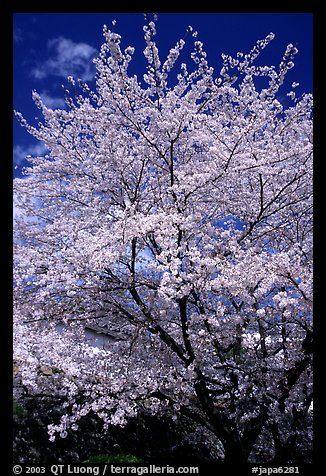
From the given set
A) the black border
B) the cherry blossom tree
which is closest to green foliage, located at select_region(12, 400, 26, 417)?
the cherry blossom tree

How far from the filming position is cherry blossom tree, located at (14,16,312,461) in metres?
3.73

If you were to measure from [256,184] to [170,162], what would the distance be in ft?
Result: 3.41

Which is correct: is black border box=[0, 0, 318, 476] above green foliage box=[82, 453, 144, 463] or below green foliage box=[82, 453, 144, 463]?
above

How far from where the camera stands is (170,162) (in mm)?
4184

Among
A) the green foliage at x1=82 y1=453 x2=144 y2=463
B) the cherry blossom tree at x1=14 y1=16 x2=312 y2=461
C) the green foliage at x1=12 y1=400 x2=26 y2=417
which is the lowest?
the green foliage at x1=82 y1=453 x2=144 y2=463

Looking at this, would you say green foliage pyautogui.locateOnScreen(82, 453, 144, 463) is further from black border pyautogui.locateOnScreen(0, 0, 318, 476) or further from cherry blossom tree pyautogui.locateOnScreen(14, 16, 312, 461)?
black border pyautogui.locateOnScreen(0, 0, 318, 476)

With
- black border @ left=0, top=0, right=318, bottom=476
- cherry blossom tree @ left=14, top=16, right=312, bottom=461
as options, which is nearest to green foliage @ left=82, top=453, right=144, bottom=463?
cherry blossom tree @ left=14, top=16, right=312, bottom=461

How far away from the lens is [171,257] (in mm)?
3568

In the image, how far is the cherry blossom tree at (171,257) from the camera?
373 cm

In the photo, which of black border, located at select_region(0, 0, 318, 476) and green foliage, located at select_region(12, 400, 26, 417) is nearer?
black border, located at select_region(0, 0, 318, 476)
